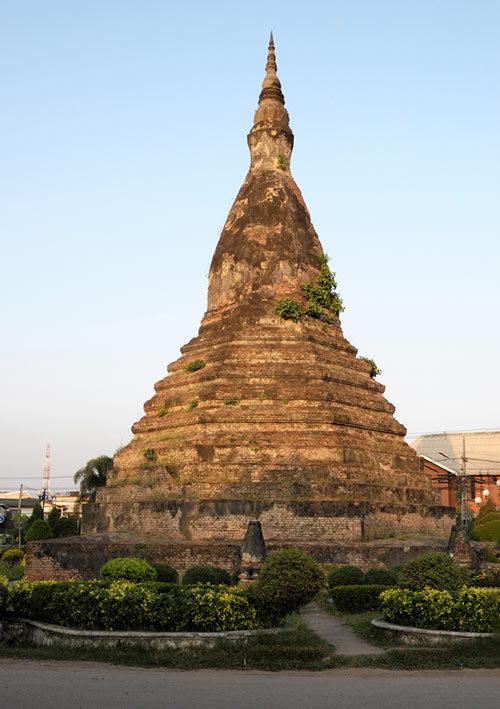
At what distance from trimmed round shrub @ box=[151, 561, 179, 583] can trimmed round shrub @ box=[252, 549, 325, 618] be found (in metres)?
5.88

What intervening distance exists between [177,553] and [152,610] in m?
8.28

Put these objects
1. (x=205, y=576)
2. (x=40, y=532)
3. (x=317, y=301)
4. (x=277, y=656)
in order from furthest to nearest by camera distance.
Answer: (x=40, y=532) < (x=317, y=301) < (x=205, y=576) < (x=277, y=656)

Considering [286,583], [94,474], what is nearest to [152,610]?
[286,583]

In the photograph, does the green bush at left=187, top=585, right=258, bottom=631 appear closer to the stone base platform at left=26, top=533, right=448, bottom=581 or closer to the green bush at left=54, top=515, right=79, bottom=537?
the stone base platform at left=26, top=533, right=448, bottom=581

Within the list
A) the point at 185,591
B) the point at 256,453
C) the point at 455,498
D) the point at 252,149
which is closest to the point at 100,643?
the point at 185,591

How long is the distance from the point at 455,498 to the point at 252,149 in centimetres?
3861

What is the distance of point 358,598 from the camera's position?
657 inches

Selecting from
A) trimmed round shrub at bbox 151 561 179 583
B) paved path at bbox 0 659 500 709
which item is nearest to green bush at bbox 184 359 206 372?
trimmed round shrub at bbox 151 561 179 583

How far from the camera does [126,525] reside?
23875 mm

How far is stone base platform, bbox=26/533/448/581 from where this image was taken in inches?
804

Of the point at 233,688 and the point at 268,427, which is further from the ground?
the point at 268,427

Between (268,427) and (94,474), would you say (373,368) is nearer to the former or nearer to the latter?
(268,427)

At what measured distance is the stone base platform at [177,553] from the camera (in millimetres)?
20417

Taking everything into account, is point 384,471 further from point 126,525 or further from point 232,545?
point 126,525
